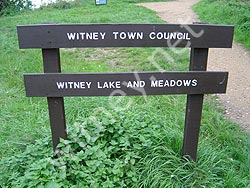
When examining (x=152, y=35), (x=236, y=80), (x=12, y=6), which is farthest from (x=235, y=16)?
(x=12, y=6)

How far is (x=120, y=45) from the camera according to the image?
7.73 feet

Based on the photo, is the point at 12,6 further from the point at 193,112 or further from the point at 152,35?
the point at 193,112

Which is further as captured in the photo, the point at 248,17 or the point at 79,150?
the point at 248,17

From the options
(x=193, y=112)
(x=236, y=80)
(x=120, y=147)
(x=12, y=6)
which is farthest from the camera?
(x=12, y=6)

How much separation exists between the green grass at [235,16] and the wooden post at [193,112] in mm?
4812

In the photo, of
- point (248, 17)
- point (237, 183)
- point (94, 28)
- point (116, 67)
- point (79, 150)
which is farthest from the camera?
point (248, 17)

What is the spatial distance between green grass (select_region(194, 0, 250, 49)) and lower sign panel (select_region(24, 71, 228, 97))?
4.93m

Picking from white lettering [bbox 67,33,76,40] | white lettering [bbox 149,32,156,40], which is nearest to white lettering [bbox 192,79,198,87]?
white lettering [bbox 149,32,156,40]

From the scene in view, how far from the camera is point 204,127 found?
344cm

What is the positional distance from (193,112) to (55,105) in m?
1.14

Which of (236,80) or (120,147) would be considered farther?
(236,80)

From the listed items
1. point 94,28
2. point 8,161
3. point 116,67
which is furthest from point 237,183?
point 116,67

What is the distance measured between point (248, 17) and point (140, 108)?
5.15m

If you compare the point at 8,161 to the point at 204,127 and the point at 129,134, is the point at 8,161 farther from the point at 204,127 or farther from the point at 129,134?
the point at 204,127
